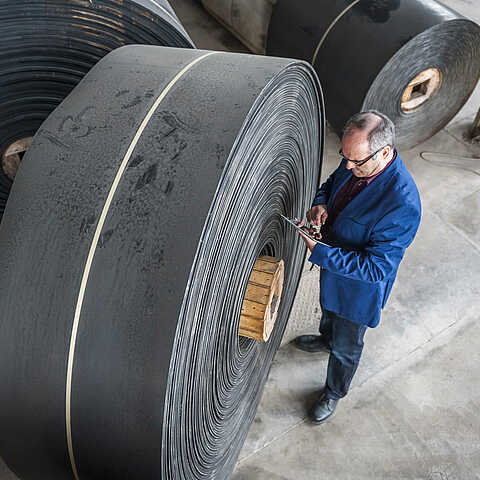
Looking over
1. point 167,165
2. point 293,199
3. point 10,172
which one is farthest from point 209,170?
point 10,172

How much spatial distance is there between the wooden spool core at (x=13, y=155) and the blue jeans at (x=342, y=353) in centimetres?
159

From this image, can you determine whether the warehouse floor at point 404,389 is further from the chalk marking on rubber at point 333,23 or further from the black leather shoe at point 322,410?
the chalk marking on rubber at point 333,23

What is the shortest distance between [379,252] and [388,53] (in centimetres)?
203

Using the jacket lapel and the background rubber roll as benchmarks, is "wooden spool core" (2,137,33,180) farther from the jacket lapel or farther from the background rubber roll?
the jacket lapel

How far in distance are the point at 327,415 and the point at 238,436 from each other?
20.5 inches

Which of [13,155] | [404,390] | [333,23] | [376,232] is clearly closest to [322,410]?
[404,390]

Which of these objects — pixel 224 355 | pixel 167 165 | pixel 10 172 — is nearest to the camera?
pixel 167 165

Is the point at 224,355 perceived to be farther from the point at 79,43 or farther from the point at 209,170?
the point at 79,43

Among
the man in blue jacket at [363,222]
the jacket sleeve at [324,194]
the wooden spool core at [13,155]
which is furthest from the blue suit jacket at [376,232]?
the wooden spool core at [13,155]

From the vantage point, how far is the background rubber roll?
149cm

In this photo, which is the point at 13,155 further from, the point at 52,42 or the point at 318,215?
the point at 318,215

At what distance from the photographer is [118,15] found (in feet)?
7.49

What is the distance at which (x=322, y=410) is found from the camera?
2775mm

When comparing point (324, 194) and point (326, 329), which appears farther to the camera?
point (326, 329)
